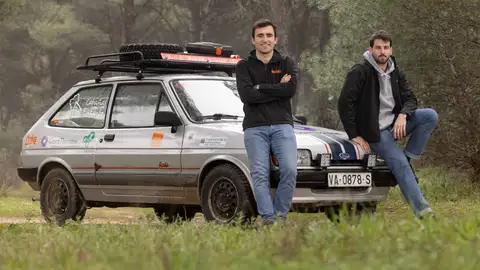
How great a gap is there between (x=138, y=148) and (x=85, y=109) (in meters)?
1.33

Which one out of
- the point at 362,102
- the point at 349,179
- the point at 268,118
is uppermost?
the point at 362,102

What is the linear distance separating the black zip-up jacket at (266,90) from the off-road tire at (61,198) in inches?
114

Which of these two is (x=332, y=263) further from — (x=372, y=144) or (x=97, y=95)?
(x=97, y=95)

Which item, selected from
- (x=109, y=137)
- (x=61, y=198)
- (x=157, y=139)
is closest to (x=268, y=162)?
(x=157, y=139)

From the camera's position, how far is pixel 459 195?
554 inches

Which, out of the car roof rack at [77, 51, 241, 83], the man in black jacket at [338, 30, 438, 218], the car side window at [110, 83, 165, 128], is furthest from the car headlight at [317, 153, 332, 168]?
the car roof rack at [77, 51, 241, 83]

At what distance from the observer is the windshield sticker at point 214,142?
950 cm

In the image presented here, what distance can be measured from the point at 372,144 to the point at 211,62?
8.89ft

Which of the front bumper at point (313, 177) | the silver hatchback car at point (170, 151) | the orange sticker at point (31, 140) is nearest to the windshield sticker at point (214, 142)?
the silver hatchback car at point (170, 151)

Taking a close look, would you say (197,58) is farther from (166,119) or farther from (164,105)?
(166,119)

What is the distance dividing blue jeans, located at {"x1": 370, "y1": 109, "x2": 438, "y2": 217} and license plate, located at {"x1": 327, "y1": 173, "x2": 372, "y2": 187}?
1.00ft

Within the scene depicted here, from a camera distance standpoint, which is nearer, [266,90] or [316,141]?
[266,90]

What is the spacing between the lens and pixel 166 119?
32.6ft

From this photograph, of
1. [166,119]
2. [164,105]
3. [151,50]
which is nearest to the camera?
[166,119]
